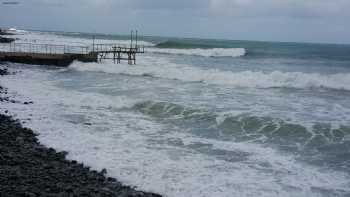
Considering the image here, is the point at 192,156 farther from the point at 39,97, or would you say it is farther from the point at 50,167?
the point at 39,97

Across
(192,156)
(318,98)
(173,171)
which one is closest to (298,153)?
(192,156)

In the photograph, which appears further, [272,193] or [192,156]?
[192,156]

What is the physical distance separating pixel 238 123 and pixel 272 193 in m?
6.62

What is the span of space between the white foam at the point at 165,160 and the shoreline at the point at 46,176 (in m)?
0.39

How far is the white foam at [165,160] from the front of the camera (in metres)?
8.89

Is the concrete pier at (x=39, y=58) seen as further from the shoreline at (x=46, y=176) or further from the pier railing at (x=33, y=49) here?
the shoreline at (x=46, y=176)

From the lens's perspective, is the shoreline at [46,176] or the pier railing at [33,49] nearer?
the shoreline at [46,176]

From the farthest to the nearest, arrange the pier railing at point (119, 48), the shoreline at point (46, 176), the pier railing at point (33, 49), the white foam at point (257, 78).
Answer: the pier railing at point (33, 49)
the pier railing at point (119, 48)
the white foam at point (257, 78)
the shoreline at point (46, 176)

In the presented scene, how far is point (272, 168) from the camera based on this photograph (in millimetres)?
10258

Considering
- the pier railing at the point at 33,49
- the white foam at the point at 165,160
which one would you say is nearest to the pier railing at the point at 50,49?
the pier railing at the point at 33,49

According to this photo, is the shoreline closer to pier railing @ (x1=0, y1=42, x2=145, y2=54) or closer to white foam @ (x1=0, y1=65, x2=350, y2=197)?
white foam @ (x1=0, y1=65, x2=350, y2=197)

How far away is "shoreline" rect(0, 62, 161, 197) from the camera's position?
7898 mm

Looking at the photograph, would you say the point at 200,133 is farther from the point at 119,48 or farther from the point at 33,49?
the point at 33,49

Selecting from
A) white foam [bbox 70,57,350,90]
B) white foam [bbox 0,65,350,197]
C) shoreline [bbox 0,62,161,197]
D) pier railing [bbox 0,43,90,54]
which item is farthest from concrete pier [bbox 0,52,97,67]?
shoreline [bbox 0,62,161,197]
